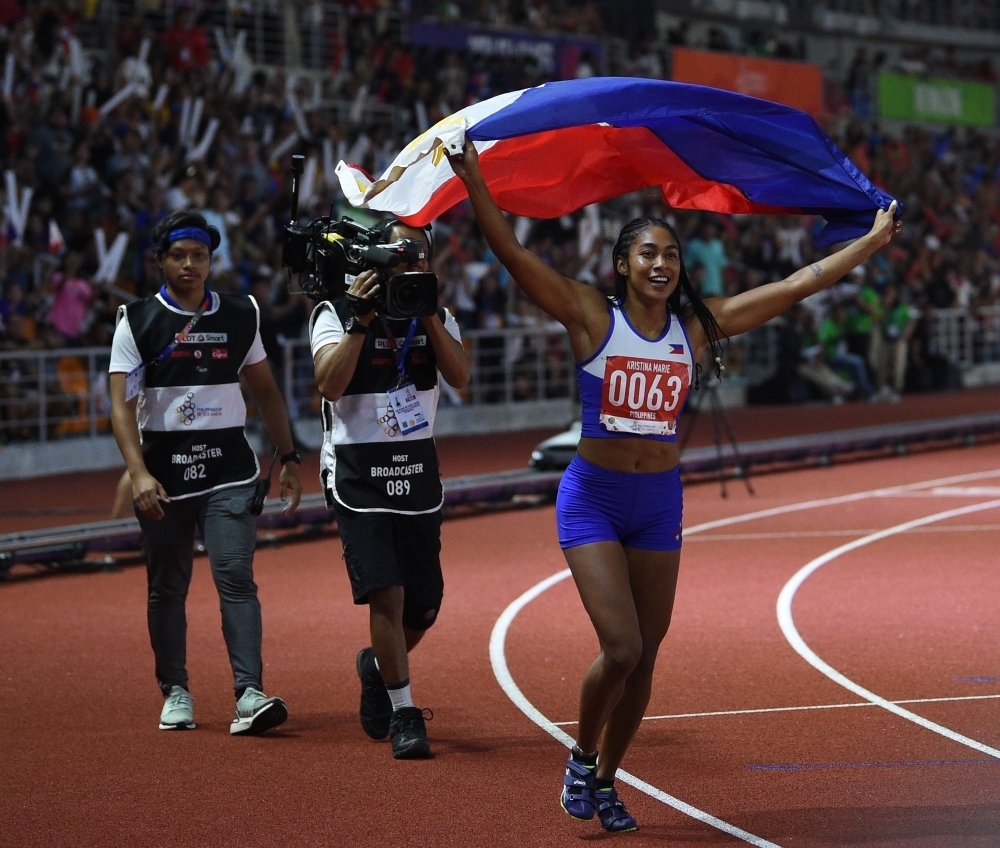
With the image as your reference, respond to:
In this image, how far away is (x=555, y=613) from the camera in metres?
10.1

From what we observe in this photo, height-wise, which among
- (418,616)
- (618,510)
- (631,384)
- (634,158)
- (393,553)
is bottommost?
(418,616)

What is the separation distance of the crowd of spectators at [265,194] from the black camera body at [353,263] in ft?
14.9

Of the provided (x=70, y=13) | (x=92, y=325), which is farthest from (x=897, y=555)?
(x=70, y=13)

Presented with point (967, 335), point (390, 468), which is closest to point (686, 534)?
point (390, 468)

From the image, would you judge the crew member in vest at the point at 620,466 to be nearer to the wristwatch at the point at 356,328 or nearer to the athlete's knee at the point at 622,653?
the athlete's knee at the point at 622,653

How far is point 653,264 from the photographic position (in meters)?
5.80

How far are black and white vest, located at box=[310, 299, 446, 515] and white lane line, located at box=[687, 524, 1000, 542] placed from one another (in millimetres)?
6728

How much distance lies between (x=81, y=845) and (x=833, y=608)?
5.81 m

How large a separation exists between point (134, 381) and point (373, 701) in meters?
1.83

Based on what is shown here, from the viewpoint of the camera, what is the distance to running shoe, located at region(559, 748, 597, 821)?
18.7 feet

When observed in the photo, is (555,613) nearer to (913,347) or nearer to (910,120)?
(913,347)

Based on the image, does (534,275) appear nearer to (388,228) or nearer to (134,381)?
(388,228)

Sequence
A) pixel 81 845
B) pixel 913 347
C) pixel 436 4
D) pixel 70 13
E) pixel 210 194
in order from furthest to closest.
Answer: pixel 913 347 → pixel 436 4 → pixel 70 13 → pixel 210 194 → pixel 81 845

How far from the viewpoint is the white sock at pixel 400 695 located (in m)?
6.71
